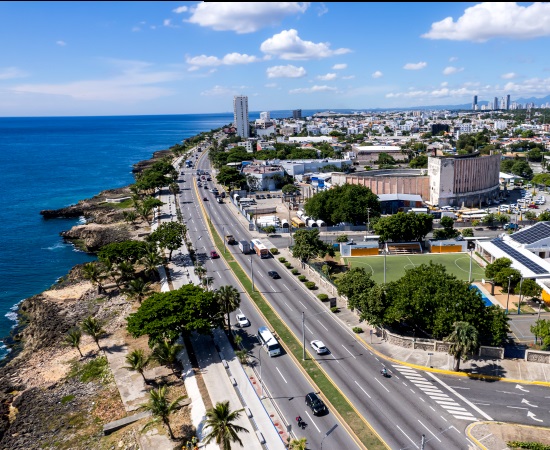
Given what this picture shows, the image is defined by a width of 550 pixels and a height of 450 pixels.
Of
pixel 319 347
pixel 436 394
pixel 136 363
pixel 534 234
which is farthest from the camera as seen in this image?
pixel 534 234

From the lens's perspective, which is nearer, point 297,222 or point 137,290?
point 137,290

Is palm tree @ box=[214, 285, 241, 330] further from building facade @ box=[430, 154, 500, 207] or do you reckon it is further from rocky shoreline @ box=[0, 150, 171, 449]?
building facade @ box=[430, 154, 500, 207]

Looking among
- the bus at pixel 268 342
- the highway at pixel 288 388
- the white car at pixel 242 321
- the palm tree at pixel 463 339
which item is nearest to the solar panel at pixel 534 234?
the palm tree at pixel 463 339

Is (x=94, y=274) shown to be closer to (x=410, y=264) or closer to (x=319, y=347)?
(x=319, y=347)

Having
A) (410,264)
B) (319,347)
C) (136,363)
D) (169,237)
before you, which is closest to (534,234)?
(410,264)

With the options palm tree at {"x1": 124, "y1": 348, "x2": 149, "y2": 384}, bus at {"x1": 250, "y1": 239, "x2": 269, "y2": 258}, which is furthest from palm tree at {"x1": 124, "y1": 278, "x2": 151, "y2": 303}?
bus at {"x1": 250, "y1": 239, "x2": 269, "y2": 258}

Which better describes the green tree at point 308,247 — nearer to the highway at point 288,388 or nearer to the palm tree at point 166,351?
the highway at point 288,388
